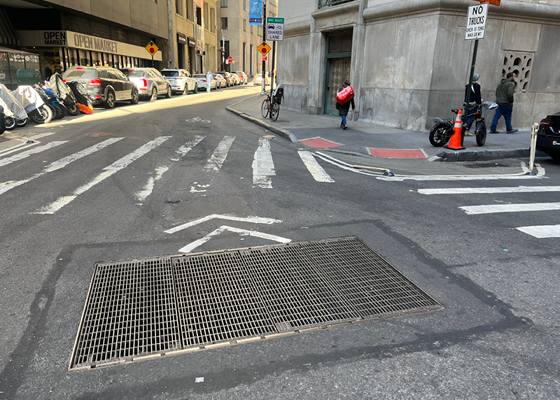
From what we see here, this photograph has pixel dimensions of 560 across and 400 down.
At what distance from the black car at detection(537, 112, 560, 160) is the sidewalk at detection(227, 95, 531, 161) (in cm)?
116

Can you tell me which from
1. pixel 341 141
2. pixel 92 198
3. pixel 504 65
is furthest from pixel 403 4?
pixel 92 198

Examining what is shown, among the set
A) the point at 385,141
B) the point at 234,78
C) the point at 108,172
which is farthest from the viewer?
the point at 234,78

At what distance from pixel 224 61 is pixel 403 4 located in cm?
6205

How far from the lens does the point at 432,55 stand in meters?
14.0

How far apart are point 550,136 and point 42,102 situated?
16.0m

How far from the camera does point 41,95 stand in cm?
1505

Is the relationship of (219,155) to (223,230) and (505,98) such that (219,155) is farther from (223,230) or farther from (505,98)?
(505,98)

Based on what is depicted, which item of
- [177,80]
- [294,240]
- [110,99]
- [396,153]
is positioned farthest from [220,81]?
[294,240]

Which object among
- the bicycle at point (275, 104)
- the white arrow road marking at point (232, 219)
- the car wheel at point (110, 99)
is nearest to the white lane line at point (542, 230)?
the white arrow road marking at point (232, 219)

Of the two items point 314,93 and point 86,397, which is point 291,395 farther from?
point 314,93

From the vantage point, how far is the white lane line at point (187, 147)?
10.1 m

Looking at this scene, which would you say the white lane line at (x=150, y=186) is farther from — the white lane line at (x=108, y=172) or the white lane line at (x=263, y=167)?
the white lane line at (x=263, y=167)

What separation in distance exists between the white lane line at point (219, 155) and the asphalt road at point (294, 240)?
10 cm

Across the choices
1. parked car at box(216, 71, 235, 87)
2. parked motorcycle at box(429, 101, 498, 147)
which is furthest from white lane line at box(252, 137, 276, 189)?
parked car at box(216, 71, 235, 87)
